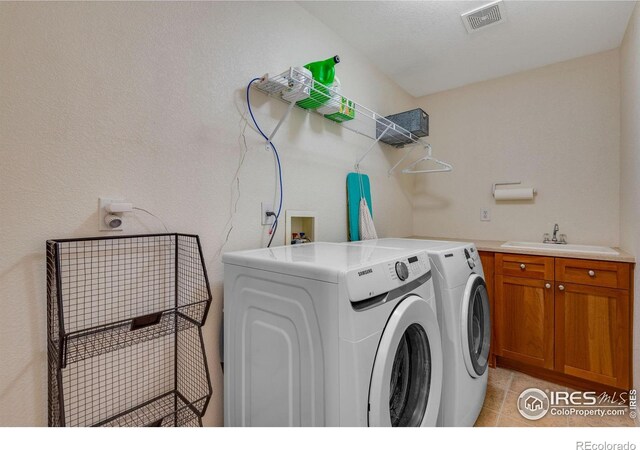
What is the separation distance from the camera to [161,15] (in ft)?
3.93

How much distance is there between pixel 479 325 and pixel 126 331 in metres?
1.80

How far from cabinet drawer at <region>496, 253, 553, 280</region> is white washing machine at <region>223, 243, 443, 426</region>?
1.19 m

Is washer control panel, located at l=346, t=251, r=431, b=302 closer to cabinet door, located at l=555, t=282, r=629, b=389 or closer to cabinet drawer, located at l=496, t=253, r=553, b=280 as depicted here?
cabinet drawer, located at l=496, t=253, r=553, b=280

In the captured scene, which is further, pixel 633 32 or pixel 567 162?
pixel 567 162

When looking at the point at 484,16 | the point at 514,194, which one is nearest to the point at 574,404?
the point at 514,194

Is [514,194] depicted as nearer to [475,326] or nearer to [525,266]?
[525,266]

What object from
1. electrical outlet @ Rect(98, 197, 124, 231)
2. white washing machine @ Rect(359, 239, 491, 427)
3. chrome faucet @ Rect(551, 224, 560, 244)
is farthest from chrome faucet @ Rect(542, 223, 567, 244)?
electrical outlet @ Rect(98, 197, 124, 231)

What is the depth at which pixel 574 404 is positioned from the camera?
6.16 feet

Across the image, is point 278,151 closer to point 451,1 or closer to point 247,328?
point 247,328

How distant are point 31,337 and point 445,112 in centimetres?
341

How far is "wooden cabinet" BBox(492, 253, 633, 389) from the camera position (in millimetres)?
1771

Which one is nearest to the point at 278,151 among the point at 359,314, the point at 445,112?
the point at 359,314

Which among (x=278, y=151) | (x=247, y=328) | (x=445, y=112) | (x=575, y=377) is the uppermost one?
(x=445, y=112)

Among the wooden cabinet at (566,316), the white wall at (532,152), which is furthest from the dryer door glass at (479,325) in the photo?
the white wall at (532,152)
